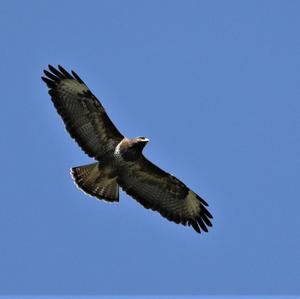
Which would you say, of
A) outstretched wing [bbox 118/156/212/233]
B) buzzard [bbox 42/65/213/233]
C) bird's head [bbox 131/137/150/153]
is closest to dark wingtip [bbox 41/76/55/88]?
buzzard [bbox 42/65/213/233]

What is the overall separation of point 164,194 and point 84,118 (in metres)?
2.15

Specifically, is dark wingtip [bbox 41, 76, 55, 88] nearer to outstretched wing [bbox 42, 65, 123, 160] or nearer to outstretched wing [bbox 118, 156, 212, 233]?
outstretched wing [bbox 42, 65, 123, 160]

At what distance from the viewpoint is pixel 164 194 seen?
16641 mm

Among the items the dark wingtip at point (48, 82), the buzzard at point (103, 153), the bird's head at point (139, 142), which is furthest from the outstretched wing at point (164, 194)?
the dark wingtip at point (48, 82)

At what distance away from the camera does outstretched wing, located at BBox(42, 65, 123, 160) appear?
52.1 feet

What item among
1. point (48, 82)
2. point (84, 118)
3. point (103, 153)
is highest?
point (48, 82)

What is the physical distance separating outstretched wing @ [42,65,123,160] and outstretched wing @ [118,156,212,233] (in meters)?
0.66

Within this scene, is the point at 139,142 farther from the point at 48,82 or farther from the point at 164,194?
the point at 48,82

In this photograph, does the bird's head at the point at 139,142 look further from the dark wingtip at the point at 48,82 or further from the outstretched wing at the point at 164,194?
the dark wingtip at the point at 48,82

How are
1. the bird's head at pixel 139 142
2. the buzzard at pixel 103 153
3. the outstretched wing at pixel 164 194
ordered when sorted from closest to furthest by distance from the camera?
the bird's head at pixel 139 142, the buzzard at pixel 103 153, the outstretched wing at pixel 164 194

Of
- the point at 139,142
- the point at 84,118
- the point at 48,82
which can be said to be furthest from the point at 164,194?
the point at 48,82

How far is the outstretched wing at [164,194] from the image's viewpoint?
16292mm

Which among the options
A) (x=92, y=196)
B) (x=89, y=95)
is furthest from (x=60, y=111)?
(x=92, y=196)

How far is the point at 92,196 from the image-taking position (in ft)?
53.6
